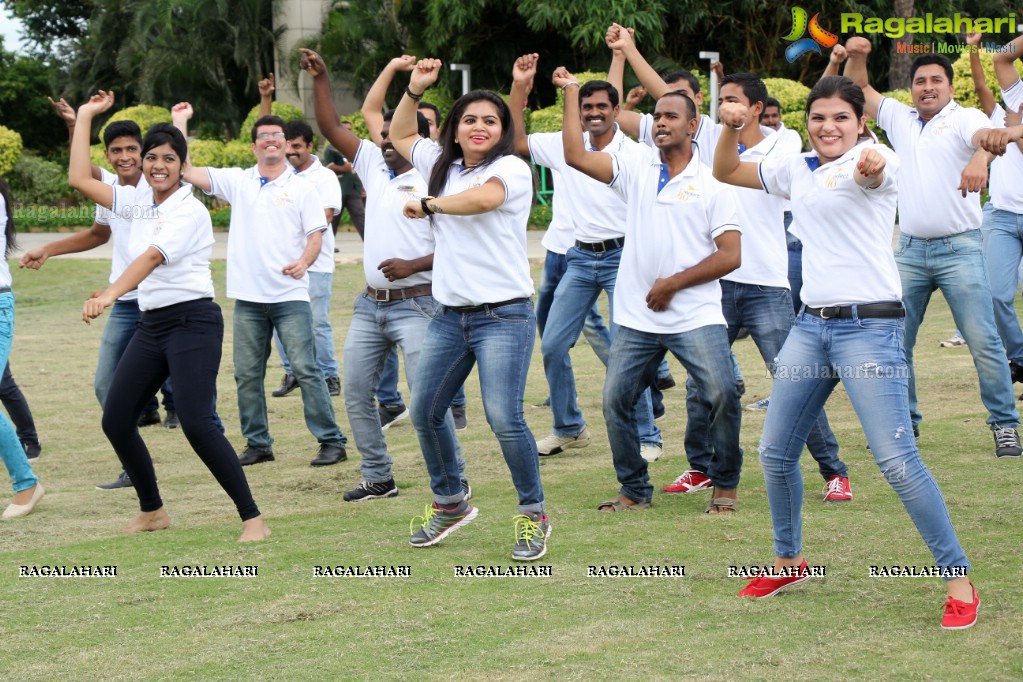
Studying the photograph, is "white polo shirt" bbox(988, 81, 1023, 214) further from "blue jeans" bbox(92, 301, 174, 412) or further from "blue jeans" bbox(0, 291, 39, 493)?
"blue jeans" bbox(0, 291, 39, 493)

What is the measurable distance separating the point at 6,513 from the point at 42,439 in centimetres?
248

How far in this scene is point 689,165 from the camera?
21.7 feet

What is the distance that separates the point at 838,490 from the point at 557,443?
7.45 ft

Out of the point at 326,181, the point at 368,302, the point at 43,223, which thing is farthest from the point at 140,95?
the point at 368,302

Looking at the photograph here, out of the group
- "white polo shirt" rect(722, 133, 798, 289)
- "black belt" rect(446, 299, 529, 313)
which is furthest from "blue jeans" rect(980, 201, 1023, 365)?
"black belt" rect(446, 299, 529, 313)

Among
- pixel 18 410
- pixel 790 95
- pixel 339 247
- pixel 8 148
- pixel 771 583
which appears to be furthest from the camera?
pixel 8 148

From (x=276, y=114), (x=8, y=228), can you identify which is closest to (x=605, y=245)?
(x=8, y=228)

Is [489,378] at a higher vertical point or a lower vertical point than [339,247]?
higher

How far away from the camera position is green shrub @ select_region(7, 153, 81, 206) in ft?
106

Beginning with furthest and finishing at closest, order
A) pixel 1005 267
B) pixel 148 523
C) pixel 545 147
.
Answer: pixel 1005 267
pixel 545 147
pixel 148 523

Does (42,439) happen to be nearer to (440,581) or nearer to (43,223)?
(440,581)

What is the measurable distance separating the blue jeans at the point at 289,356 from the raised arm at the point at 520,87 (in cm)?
231

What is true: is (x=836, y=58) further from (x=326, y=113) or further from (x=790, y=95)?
Result: (x=790, y=95)

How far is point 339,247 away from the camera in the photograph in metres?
23.5
